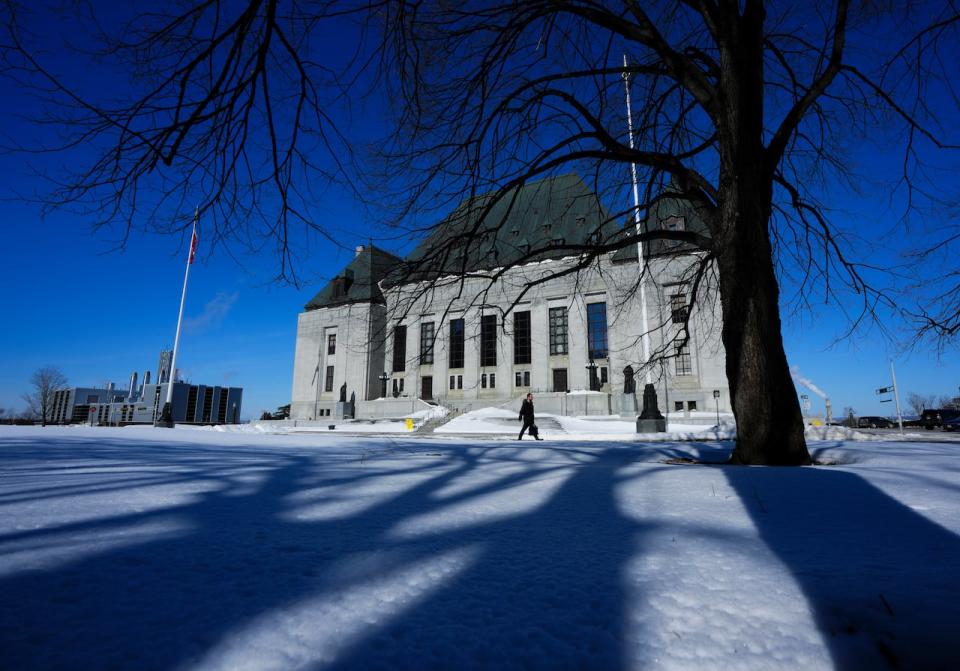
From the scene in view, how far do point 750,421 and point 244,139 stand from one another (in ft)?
21.4

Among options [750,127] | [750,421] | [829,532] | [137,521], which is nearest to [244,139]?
[137,521]

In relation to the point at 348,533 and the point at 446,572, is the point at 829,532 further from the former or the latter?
the point at 348,533

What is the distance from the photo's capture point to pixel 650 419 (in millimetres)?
20344

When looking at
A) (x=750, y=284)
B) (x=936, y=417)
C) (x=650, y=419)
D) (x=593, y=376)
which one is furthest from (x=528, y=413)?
(x=936, y=417)

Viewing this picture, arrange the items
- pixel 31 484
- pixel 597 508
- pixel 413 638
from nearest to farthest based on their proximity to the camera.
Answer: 1. pixel 413 638
2. pixel 597 508
3. pixel 31 484

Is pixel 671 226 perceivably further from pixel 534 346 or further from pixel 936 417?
pixel 936 417

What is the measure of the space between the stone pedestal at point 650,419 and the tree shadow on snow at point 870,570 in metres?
18.1

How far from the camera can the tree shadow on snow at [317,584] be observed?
0.99 meters

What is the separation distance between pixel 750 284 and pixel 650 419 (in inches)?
613

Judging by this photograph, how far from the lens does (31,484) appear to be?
2934mm

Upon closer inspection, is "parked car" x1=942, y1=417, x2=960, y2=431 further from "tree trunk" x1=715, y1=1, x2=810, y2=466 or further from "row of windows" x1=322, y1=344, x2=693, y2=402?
"tree trunk" x1=715, y1=1, x2=810, y2=466

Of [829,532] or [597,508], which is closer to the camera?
[829,532]

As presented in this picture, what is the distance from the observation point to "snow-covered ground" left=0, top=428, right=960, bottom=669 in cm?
101

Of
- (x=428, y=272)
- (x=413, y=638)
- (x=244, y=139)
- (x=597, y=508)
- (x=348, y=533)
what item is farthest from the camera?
(x=428, y=272)
